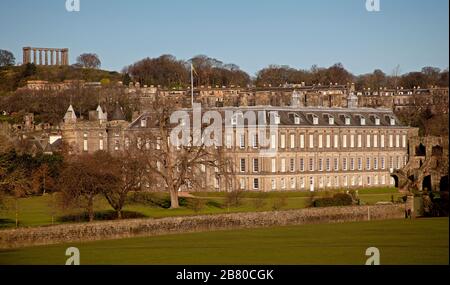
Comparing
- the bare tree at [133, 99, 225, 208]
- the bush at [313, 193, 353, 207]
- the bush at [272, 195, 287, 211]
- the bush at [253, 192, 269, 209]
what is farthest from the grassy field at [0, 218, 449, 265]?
the bare tree at [133, 99, 225, 208]

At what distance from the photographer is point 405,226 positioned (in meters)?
50.6

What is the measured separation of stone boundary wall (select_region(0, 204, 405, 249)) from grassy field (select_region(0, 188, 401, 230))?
8.85ft

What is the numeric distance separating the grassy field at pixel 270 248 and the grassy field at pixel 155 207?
6.64m

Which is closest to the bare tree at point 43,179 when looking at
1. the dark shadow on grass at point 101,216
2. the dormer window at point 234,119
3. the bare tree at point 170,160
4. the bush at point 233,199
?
the bare tree at point 170,160

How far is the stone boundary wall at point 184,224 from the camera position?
142ft

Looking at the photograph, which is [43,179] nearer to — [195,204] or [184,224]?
[195,204]

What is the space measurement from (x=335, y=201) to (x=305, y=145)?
21183 mm

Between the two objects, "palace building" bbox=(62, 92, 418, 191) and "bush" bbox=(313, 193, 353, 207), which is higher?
"palace building" bbox=(62, 92, 418, 191)

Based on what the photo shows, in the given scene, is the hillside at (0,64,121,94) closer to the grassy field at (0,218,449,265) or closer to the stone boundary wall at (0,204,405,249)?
the stone boundary wall at (0,204,405,249)

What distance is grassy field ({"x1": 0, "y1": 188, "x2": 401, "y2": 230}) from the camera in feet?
172
